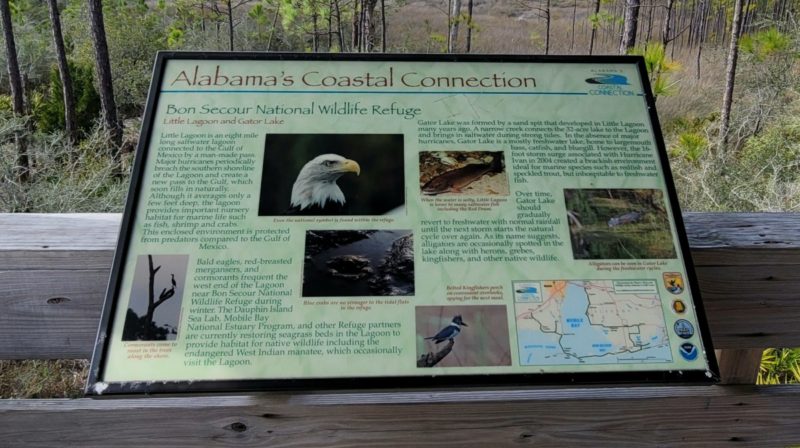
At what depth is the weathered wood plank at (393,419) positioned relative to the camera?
3.26 feet

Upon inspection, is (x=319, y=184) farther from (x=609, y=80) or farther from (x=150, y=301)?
(x=609, y=80)

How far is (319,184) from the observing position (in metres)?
0.97

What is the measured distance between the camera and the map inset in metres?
0.89

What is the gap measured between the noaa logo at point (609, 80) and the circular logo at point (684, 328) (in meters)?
0.48

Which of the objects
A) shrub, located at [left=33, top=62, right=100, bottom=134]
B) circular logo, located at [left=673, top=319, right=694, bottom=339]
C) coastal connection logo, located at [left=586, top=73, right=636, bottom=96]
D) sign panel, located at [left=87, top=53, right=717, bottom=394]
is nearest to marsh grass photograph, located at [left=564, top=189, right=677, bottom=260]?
sign panel, located at [left=87, top=53, right=717, bottom=394]

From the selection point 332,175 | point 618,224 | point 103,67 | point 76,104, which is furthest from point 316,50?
point 618,224

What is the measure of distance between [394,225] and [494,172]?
209mm

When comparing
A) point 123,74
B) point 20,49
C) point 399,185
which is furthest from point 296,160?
point 20,49

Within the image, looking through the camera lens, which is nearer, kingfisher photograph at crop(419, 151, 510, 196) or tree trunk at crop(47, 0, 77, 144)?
kingfisher photograph at crop(419, 151, 510, 196)

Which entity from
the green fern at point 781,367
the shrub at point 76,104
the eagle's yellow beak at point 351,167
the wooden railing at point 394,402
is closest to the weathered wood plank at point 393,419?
the wooden railing at point 394,402

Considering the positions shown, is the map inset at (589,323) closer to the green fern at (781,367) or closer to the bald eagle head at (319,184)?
the bald eagle head at (319,184)

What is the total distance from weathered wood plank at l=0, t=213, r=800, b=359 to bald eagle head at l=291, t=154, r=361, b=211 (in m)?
0.37

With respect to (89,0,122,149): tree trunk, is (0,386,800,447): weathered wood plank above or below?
below

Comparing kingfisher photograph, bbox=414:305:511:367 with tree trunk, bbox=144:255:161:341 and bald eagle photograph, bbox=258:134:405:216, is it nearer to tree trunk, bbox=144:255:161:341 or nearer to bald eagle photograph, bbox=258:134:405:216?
bald eagle photograph, bbox=258:134:405:216
